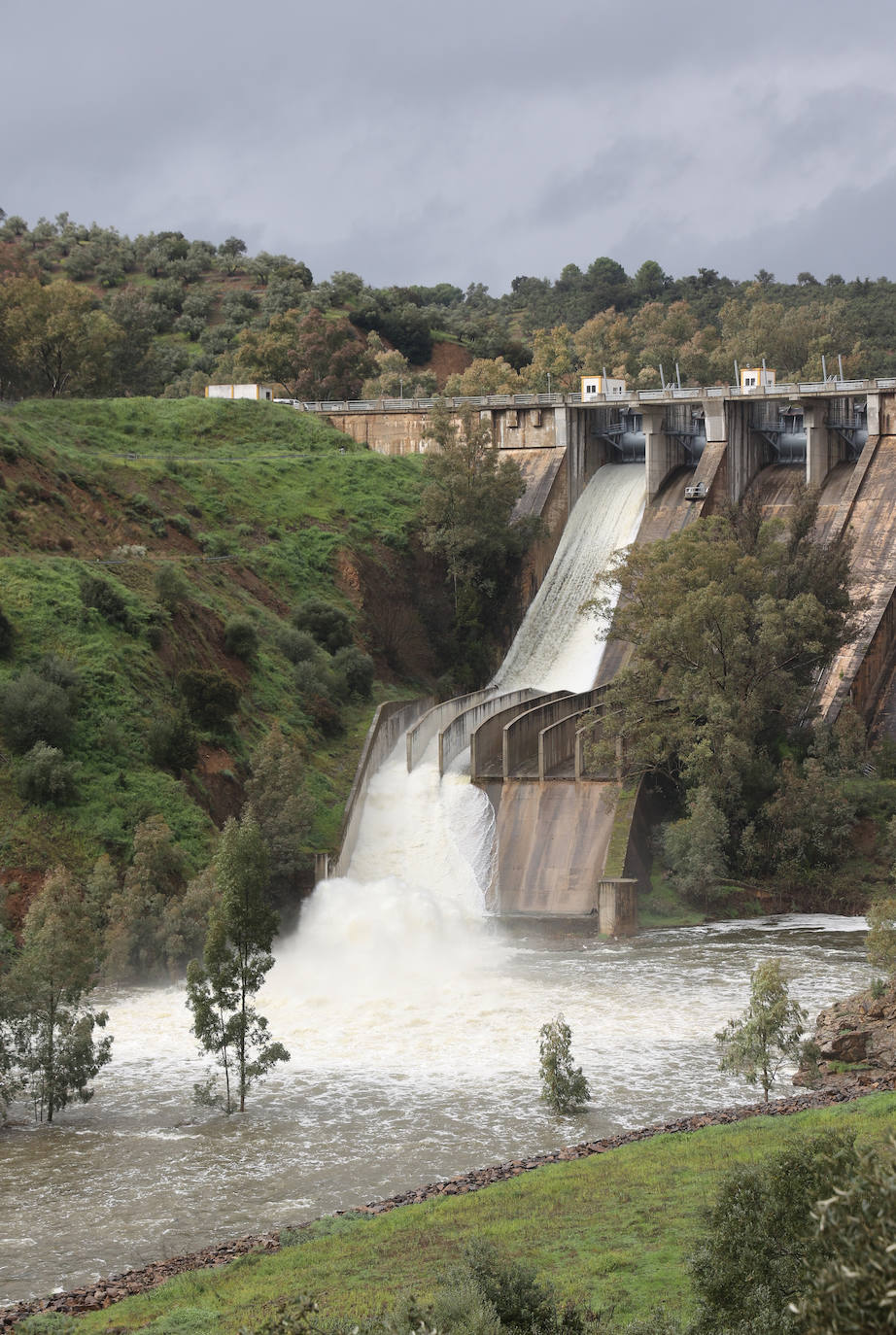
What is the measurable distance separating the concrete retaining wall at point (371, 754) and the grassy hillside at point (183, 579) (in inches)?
23.7

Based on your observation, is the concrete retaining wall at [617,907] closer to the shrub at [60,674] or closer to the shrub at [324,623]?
the shrub at [60,674]

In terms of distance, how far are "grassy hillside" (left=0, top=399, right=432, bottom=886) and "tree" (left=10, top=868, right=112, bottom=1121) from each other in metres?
9.99

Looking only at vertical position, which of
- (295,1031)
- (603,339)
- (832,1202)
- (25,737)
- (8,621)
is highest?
(603,339)

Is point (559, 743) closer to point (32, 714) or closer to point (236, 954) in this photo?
point (32, 714)

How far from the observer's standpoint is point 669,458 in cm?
6200

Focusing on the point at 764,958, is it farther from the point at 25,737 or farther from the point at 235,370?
the point at 235,370

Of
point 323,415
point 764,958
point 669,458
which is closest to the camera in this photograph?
point 764,958

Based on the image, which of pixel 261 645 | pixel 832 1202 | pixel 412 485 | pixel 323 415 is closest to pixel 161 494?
pixel 261 645

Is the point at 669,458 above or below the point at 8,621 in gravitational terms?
above

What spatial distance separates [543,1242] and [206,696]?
28.2 m

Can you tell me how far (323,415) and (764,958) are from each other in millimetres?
42026

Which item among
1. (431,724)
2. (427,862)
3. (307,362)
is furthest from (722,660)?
(307,362)

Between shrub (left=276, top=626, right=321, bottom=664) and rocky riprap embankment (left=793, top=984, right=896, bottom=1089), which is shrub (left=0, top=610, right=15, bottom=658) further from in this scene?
rocky riprap embankment (left=793, top=984, right=896, bottom=1089)

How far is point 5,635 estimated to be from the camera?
1639 inches
